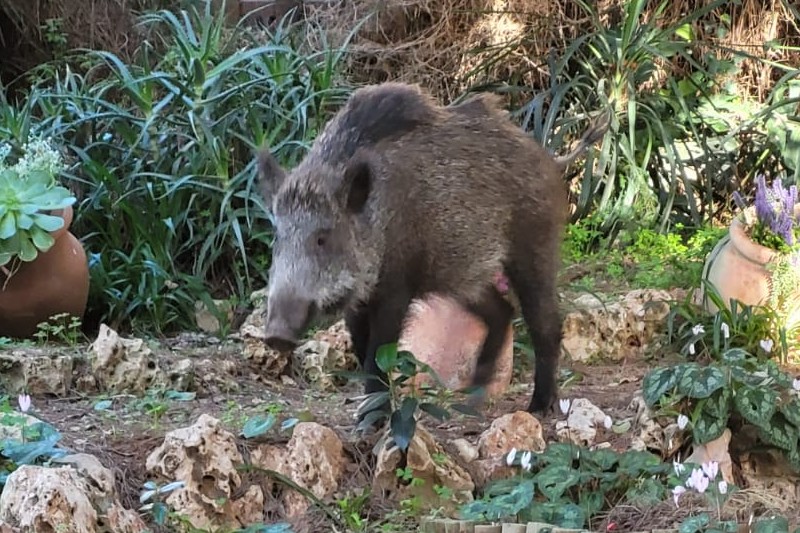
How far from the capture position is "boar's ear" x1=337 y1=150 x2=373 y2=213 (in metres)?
3.26

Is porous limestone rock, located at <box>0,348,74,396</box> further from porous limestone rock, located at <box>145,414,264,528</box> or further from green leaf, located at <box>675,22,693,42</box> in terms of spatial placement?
green leaf, located at <box>675,22,693,42</box>

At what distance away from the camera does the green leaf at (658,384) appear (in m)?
3.30

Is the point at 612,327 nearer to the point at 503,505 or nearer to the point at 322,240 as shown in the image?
the point at 322,240

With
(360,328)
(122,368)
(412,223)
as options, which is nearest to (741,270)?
(412,223)

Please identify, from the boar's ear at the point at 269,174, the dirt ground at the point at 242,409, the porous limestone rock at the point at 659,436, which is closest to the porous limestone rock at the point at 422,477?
the dirt ground at the point at 242,409

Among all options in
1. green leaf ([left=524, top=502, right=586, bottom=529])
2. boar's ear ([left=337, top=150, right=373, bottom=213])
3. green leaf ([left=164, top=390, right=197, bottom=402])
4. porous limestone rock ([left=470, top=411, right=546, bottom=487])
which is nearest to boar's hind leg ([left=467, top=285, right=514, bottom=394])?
porous limestone rock ([left=470, top=411, right=546, bottom=487])

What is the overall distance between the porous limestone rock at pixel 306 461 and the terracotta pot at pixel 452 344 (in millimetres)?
1125

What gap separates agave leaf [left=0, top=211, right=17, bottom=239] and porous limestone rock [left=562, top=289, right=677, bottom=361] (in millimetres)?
2263

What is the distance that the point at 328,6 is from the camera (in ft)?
22.8

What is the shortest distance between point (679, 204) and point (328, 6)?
2.51 m

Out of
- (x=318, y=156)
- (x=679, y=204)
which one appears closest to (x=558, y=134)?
(x=679, y=204)

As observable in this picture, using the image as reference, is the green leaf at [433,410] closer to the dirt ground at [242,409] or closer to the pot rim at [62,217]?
the dirt ground at [242,409]

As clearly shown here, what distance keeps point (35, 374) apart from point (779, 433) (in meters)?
2.51

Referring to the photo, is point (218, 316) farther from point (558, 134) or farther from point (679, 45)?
point (679, 45)
